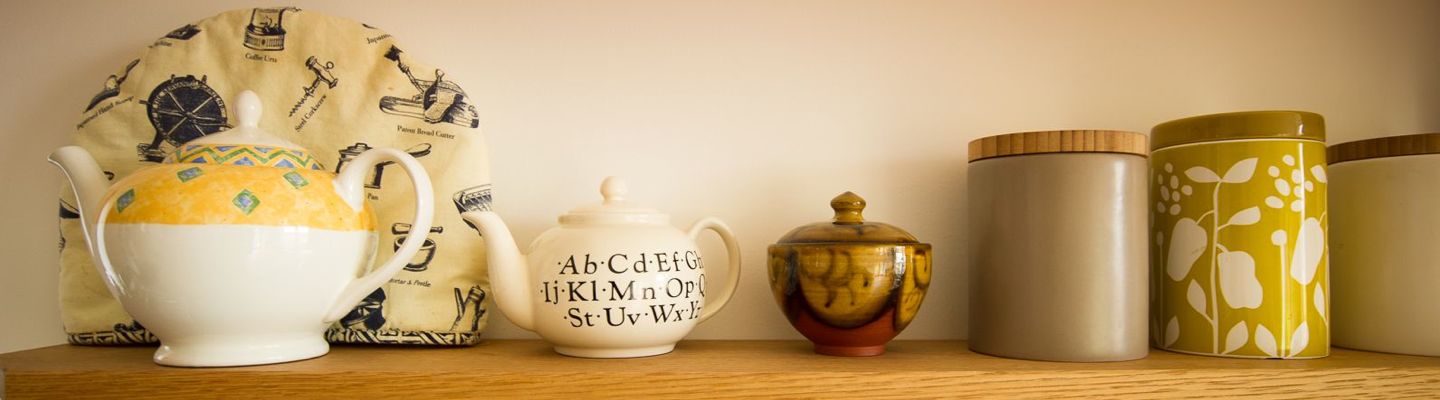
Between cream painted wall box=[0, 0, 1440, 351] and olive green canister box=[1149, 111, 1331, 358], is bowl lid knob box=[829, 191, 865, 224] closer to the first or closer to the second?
Result: cream painted wall box=[0, 0, 1440, 351]

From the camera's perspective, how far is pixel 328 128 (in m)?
0.72

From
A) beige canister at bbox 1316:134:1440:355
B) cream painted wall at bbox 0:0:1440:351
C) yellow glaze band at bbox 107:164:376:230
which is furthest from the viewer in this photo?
cream painted wall at bbox 0:0:1440:351

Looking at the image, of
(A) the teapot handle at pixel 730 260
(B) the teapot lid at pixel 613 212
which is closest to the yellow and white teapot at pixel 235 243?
(B) the teapot lid at pixel 613 212

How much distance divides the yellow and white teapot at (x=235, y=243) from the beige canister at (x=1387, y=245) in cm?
84

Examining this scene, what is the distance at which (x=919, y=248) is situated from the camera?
2.12 ft

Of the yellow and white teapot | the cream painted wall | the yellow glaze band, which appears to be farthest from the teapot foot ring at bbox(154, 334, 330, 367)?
the cream painted wall

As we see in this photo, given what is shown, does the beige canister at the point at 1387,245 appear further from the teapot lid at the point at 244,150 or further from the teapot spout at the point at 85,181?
the teapot spout at the point at 85,181

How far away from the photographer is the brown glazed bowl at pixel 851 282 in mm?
622

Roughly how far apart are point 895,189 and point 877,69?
13cm

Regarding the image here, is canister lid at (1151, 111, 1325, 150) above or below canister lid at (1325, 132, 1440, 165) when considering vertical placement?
above

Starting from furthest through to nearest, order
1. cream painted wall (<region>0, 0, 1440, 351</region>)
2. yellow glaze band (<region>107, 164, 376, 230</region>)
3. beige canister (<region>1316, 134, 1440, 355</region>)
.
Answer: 1. cream painted wall (<region>0, 0, 1440, 351</region>)
2. beige canister (<region>1316, 134, 1440, 355</region>)
3. yellow glaze band (<region>107, 164, 376, 230</region>)

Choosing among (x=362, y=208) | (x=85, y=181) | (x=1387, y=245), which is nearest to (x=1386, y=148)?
(x=1387, y=245)

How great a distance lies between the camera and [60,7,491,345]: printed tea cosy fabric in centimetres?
70

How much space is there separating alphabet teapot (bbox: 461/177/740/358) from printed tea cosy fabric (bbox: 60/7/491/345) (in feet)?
0.27
